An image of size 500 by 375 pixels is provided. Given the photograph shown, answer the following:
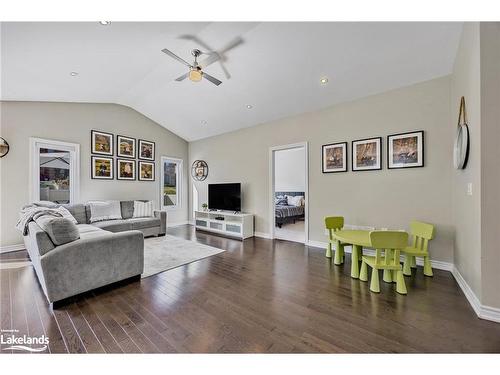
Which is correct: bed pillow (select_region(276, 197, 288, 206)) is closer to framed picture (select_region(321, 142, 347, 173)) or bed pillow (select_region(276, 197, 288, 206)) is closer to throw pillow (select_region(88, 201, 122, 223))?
framed picture (select_region(321, 142, 347, 173))

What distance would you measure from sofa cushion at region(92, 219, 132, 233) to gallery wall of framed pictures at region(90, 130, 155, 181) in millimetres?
1310

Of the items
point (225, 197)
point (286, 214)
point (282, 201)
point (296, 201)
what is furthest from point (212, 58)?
point (282, 201)

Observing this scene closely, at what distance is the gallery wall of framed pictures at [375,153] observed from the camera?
316cm

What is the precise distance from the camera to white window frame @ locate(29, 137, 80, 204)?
4.14 meters

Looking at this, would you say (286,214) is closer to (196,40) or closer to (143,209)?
(143,209)

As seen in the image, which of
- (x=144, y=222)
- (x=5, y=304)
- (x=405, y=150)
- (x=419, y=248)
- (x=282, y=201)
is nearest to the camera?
(x=5, y=304)

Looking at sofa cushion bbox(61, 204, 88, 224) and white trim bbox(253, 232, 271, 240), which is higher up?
sofa cushion bbox(61, 204, 88, 224)

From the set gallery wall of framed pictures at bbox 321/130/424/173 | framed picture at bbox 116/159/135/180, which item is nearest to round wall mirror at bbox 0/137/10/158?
framed picture at bbox 116/159/135/180

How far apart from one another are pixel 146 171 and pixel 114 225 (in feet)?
6.62

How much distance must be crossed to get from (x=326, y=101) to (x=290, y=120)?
89 cm

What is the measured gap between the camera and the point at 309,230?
4.32 m

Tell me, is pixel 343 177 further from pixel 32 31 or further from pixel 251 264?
pixel 32 31

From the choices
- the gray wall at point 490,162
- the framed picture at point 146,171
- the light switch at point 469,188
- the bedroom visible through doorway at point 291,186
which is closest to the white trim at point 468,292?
the gray wall at point 490,162

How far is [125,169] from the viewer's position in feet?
18.0
